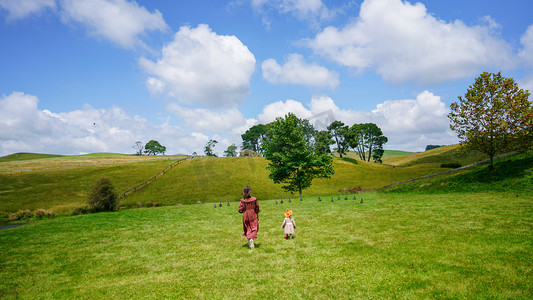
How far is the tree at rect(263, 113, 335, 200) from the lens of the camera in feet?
111

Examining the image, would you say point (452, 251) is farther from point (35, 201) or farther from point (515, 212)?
point (35, 201)

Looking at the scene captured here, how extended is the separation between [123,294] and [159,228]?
1140 cm

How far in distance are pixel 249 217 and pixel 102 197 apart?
2924 centimetres

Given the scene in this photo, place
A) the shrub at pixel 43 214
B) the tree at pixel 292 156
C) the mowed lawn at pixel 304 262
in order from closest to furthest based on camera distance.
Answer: the mowed lawn at pixel 304 262
the tree at pixel 292 156
the shrub at pixel 43 214

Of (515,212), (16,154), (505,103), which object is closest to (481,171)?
(505,103)

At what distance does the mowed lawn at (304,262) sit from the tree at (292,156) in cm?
1847

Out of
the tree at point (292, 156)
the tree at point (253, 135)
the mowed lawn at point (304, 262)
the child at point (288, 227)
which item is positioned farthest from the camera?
the tree at point (253, 135)

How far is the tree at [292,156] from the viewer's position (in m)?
33.8

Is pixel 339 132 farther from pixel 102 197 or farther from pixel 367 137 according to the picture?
pixel 102 197

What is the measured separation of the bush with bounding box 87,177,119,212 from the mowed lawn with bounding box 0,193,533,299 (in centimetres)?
1693

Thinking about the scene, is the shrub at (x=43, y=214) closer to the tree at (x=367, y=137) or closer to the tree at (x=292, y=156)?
the tree at (x=292, y=156)

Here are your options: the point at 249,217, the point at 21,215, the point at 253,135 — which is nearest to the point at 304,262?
the point at 249,217

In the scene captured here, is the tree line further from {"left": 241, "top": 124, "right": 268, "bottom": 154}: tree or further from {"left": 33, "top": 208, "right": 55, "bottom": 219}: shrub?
{"left": 33, "top": 208, "right": 55, "bottom": 219}: shrub

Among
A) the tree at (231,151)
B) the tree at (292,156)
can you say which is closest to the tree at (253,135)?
the tree at (231,151)
